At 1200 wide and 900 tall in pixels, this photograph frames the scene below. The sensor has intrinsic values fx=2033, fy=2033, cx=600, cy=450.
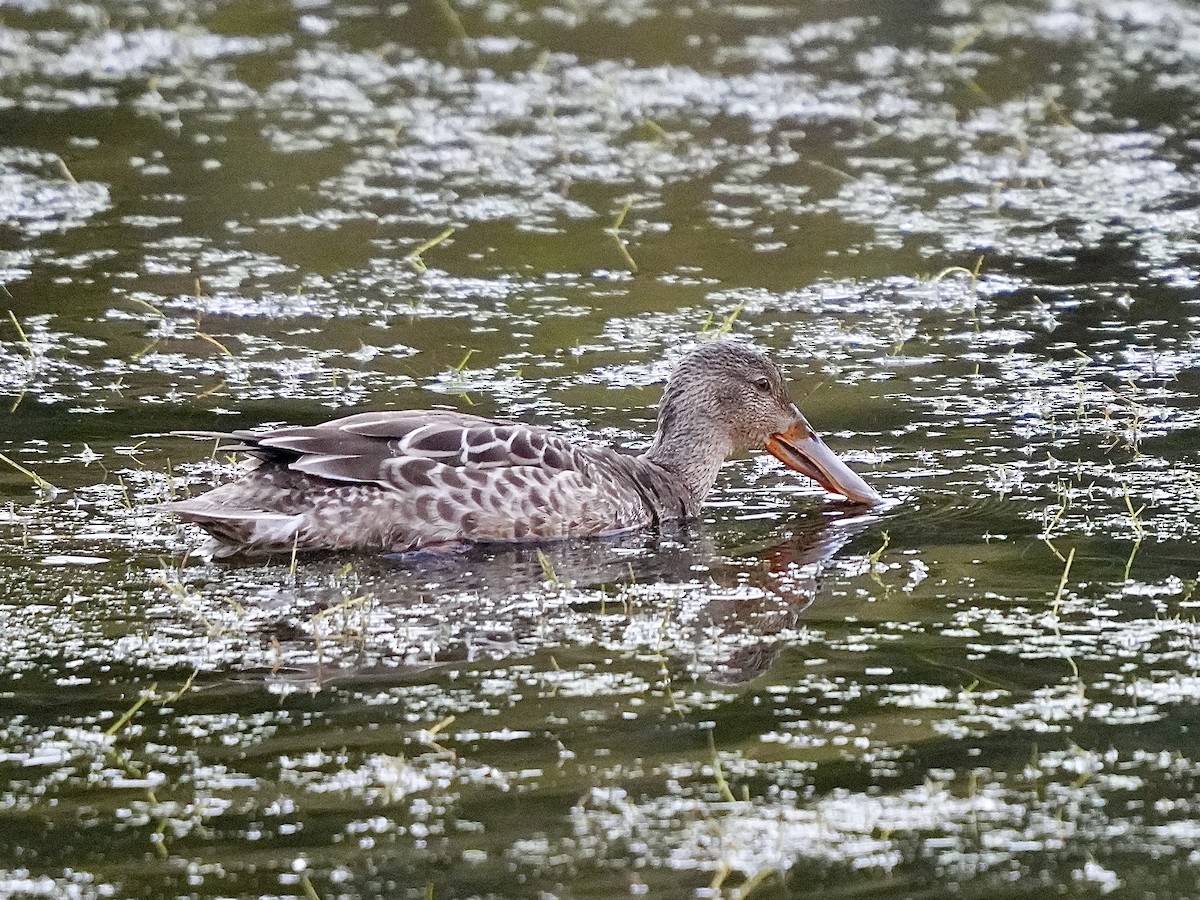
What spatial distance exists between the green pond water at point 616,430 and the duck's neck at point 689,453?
0.17 metres

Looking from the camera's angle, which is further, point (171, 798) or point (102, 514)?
point (102, 514)

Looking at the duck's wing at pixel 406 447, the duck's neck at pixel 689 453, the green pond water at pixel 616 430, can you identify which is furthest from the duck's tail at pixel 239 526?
the duck's neck at pixel 689 453

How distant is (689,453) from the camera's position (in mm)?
8570

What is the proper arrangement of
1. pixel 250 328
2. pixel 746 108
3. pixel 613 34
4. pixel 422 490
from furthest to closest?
pixel 613 34
pixel 746 108
pixel 250 328
pixel 422 490

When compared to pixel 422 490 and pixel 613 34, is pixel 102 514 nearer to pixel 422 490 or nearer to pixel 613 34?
pixel 422 490

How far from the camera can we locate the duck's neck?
27.9 ft

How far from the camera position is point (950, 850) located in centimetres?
504

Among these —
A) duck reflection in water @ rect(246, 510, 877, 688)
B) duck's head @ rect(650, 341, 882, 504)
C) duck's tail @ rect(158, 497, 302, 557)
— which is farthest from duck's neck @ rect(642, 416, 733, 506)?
duck's tail @ rect(158, 497, 302, 557)

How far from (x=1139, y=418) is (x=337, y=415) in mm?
3558

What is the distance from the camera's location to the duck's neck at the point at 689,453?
8516 mm

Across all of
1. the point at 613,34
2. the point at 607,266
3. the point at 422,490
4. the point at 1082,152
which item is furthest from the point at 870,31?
the point at 422,490

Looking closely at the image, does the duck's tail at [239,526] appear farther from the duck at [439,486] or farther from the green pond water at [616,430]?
the green pond water at [616,430]

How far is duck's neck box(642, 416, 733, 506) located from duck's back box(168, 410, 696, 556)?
1.14 ft

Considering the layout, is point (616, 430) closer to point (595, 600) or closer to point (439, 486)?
point (439, 486)
